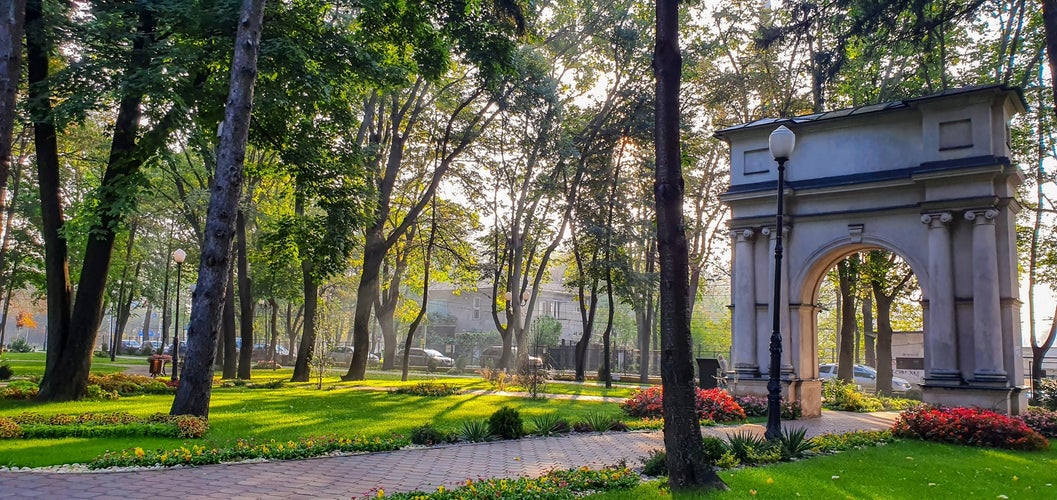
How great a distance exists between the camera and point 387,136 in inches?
1111

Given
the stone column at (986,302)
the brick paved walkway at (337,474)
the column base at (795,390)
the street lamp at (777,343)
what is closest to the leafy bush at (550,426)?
the brick paved walkway at (337,474)

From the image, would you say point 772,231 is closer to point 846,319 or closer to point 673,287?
point 846,319

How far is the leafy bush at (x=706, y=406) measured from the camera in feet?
52.8

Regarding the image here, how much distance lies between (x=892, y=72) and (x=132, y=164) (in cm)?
2634

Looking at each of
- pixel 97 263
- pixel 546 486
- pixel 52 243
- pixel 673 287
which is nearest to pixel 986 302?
pixel 673 287

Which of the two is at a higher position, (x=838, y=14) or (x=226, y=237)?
(x=838, y=14)

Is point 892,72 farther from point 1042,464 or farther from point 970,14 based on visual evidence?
point 1042,464

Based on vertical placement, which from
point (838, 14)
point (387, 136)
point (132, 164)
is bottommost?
point (132, 164)

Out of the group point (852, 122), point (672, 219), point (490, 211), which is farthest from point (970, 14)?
point (490, 211)

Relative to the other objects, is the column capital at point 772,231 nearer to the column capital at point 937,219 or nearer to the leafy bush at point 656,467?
the column capital at point 937,219

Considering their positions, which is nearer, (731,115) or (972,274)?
(972,274)

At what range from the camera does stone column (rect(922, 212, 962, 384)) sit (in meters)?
15.4

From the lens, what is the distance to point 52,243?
15.9m

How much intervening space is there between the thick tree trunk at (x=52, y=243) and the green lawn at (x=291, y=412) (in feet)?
2.78
